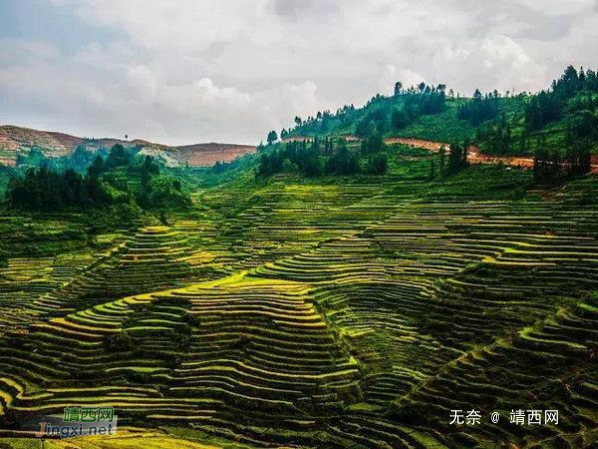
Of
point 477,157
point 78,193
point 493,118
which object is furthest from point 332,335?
point 493,118

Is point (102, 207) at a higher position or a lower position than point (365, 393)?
higher

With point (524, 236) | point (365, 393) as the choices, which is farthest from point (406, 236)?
point (365, 393)

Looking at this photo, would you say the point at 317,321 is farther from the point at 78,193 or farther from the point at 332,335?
the point at 78,193

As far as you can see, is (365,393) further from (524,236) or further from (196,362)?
(524,236)

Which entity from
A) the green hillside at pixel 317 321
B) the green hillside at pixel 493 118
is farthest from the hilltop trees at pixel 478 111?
the green hillside at pixel 317 321

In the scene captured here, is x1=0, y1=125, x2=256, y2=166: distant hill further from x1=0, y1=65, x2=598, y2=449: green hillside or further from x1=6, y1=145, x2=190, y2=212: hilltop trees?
x1=0, y1=65, x2=598, y2=449: green hillside

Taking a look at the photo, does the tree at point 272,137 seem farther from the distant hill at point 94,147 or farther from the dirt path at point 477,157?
the dirt path at point 477,157

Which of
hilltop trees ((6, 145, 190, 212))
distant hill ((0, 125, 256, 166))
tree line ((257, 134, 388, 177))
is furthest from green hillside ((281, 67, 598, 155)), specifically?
hilltop trees ((6, 145, 190, 212))
